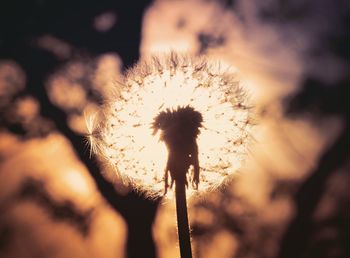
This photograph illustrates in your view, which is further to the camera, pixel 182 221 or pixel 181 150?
pixel 181 150

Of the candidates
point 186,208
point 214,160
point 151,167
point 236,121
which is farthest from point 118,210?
point 236,121

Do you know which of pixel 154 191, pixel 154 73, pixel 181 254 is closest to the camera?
pixel 181 254

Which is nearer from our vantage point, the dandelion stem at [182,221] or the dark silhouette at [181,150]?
the dandelion stem at [182,221]

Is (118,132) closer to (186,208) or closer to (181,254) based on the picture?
(186,208)

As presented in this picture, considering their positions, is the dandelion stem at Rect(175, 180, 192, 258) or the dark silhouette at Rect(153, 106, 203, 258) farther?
the dark silhouette at Rect(153, 106, 203, 258)

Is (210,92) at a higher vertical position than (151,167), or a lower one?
higher

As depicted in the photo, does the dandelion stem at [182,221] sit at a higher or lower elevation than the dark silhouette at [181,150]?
lower

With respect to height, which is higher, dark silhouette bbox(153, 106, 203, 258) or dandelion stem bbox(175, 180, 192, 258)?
dark silhouette bbox(153, 106, 203, 258)

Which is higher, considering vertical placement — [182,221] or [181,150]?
[181,150]
